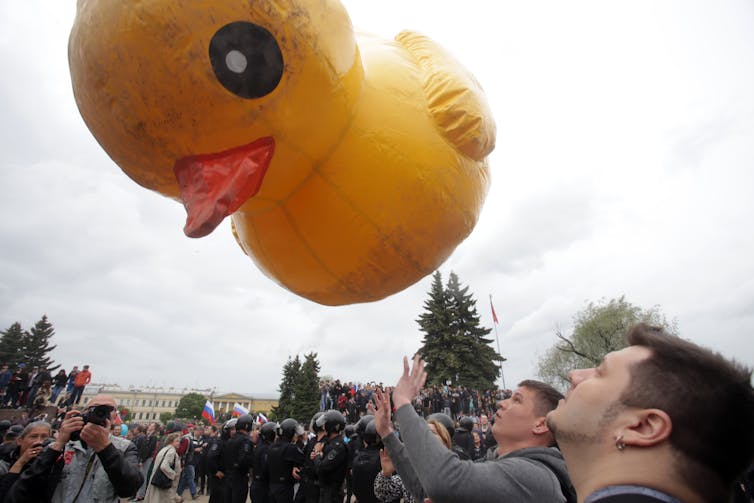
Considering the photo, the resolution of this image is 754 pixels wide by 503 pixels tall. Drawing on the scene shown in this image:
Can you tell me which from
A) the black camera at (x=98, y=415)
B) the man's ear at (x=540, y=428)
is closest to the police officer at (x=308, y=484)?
the black camera at (x=98, y=415)

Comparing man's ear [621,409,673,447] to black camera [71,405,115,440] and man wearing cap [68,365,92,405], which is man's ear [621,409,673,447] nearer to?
black camera [71,405,115,440]

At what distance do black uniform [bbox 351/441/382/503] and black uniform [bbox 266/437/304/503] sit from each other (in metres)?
1.69

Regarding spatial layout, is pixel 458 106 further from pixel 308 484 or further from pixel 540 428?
pixel 308 484

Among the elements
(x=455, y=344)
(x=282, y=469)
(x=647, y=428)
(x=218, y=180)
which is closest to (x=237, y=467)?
(x=282, y=469)

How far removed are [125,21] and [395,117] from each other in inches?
43.6

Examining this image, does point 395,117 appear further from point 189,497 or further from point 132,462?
point 189,497

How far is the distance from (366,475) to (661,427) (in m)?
4.92

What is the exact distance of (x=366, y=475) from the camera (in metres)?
5.31

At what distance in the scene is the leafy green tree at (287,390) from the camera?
106ft

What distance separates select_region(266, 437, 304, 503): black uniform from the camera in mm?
6547

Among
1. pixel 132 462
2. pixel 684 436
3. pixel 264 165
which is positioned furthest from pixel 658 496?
pixel 132 462

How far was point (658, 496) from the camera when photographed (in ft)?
3.34

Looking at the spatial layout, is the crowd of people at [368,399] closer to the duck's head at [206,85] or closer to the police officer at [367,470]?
the police officer at [367,470]

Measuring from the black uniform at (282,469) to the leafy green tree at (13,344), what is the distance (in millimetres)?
49004
